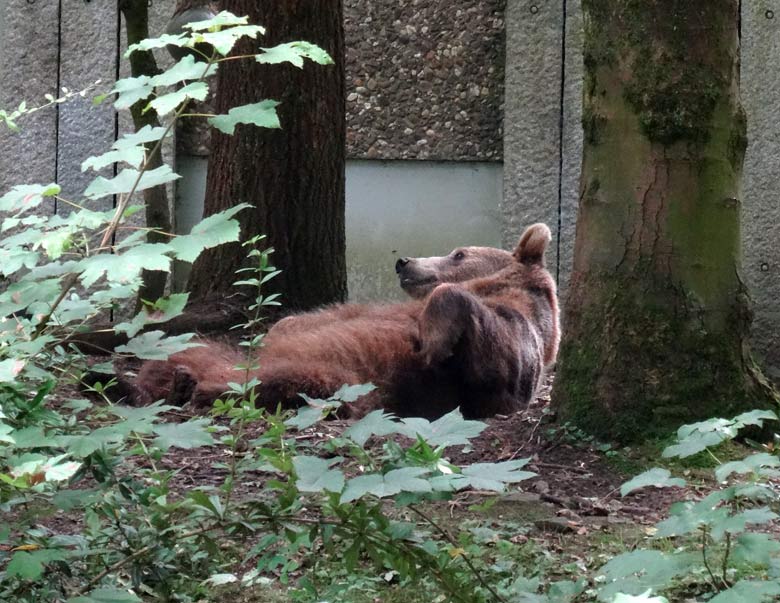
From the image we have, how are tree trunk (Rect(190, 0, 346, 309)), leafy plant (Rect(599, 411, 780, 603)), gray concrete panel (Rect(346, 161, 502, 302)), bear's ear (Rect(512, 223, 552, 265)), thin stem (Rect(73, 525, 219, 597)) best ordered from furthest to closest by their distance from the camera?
gray concrete panel (Rect(346, 161, 502, 302)), bear's ear (Rect(512, 223, 552, 265)), tree trunk (Rect(190, 0, 346, 309)), thin stem (Rect(73, 525, 219, 597)), leafy plant (Rect(599, 411, 780, 603))

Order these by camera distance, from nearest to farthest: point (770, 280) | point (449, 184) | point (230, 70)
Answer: point (230, 70) < point (770, 280) < point (449, 184)

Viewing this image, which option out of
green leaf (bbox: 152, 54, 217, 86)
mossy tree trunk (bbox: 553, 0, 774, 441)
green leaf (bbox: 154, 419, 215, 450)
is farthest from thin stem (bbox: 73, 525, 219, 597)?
mossy tree trunk (bbox: 553, 0, 774, 441)

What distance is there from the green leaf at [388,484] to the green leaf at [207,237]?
1.79ft

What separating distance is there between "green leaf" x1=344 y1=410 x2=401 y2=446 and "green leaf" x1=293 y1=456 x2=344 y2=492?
0.10 meters

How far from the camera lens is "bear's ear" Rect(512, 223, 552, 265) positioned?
24.0ft

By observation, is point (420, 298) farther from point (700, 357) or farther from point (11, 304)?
point (11, 304)

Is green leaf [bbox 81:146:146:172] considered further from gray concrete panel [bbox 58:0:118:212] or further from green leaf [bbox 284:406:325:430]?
gray concrete panel [bbox 58:0:118:212]

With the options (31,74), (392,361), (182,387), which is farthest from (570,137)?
(182,387)

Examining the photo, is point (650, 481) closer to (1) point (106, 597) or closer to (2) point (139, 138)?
(1) point (106, 597)

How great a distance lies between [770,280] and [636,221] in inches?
197

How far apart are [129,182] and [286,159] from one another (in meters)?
4.31

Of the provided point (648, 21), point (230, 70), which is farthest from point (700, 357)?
point (230, 70)

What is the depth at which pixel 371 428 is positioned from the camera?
2.42 metres

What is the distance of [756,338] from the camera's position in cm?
922
